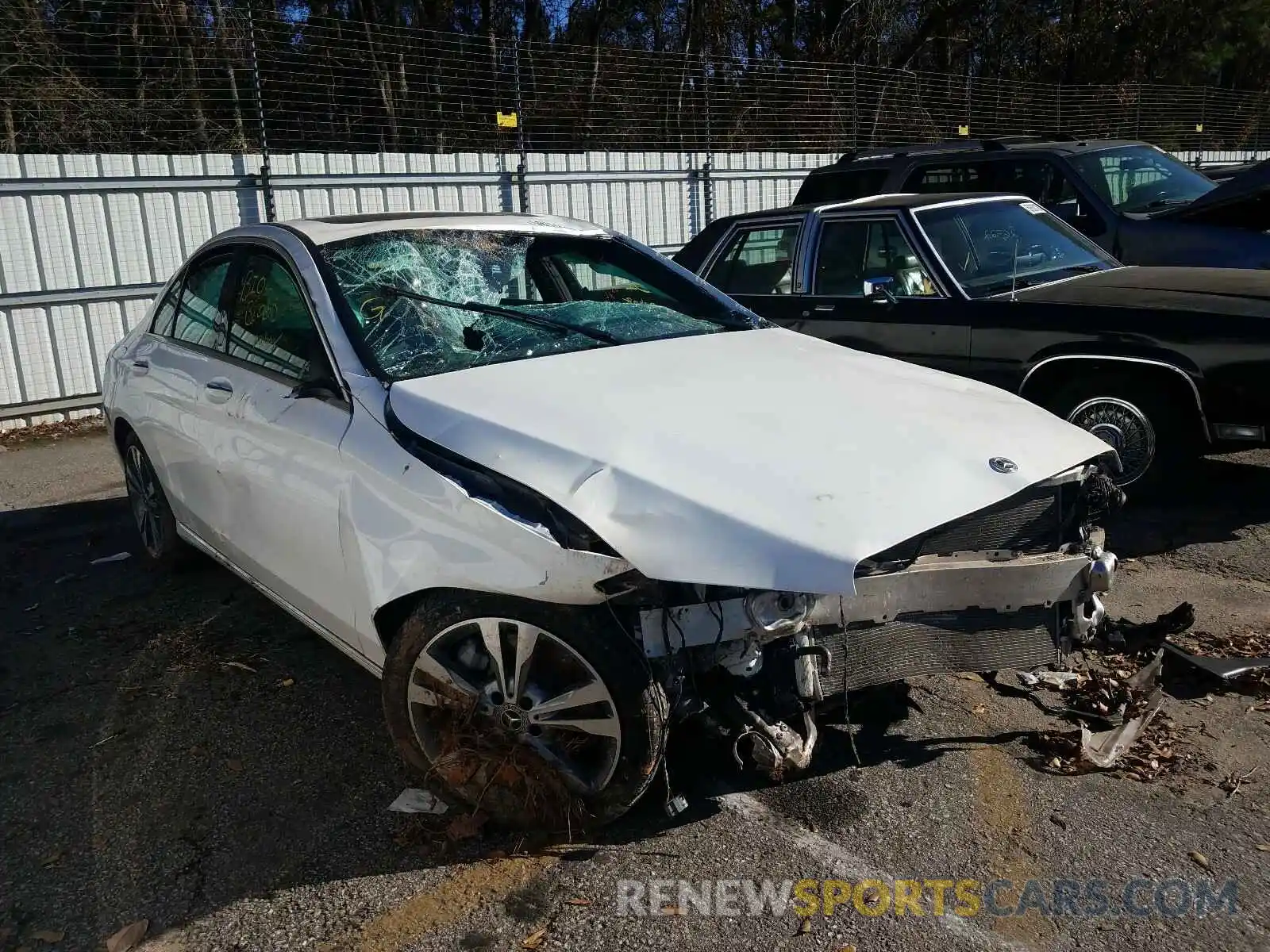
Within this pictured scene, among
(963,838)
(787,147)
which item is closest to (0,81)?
(787,147)

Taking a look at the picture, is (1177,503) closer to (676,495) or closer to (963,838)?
(963,838)

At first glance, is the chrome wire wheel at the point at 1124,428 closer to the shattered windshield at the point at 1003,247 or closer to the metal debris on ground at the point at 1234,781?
the shattered windshield at the point at 1003,247

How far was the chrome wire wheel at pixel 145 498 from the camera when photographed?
17.1 feet

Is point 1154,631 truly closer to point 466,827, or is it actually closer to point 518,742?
point 518,742

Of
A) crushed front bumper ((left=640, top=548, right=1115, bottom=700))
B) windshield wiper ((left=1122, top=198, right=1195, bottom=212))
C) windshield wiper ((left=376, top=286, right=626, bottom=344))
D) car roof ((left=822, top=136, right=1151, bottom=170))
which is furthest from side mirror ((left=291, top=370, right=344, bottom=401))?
windshield wiper ((left=1122, top=198, right=1195, bottom=212))

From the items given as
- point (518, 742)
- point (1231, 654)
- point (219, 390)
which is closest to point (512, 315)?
point (219, 390)

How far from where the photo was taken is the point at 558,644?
2.87 metres

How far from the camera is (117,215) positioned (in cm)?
916

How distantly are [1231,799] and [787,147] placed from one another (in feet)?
47.1

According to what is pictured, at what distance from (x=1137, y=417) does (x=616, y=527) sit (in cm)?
388

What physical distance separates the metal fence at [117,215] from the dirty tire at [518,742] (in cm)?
574

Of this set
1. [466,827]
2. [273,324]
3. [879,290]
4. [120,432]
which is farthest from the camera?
[879,290]

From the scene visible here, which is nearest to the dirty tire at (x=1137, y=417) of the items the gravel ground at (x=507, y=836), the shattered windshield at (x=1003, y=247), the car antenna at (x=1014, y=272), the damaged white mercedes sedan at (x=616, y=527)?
the car antenna at (x=1014, y=272)

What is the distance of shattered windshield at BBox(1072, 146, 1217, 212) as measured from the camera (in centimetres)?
886
